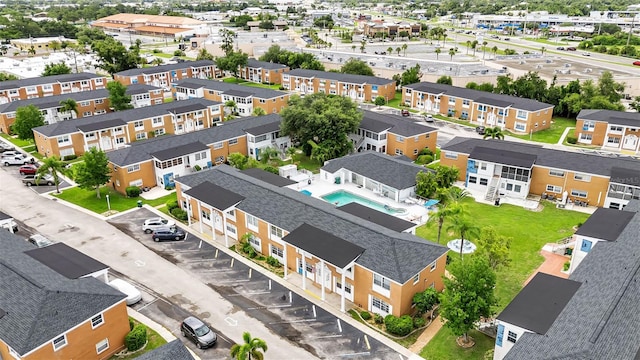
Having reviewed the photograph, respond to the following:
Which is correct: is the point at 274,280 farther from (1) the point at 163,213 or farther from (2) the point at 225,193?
(1) the point at 163,213

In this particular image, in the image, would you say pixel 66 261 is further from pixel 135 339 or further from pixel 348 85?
pixel 348 85

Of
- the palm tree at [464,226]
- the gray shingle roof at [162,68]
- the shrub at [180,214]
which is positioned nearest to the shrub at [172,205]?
the shrub at [180,214]

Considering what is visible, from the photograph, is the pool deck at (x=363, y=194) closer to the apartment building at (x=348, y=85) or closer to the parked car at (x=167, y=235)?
the parked car at (x=167, y=235)

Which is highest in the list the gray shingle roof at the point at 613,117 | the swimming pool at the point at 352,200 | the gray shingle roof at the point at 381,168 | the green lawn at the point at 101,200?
the gray shingle roof at the point at 613,117

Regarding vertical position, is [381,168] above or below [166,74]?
below

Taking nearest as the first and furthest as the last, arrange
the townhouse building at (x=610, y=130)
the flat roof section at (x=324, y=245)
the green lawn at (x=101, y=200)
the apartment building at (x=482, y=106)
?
1. the flat roof section at (x=324, y=245)
2. the green lawn at (x=101, y=200)
3. the townhouse building at (x=610, y=130)
4. the apartment building at (x=482, y=106)

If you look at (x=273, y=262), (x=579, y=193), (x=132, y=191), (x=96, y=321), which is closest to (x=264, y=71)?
(x=132, y=191)

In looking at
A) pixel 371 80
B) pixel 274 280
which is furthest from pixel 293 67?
pixel 274 280

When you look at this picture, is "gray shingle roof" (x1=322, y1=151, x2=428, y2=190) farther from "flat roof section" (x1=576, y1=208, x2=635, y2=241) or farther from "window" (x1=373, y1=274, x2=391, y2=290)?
"window" (x1=373, y1=274, x2=391, y2=290)
